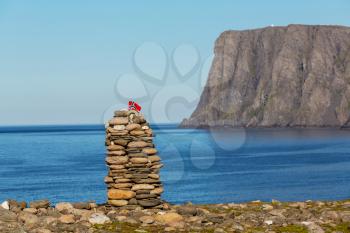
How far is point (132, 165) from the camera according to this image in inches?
942

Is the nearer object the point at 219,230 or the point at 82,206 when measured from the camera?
the point at 219,230

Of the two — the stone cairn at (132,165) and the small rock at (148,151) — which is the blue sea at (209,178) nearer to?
the stone cairn at (132,165)

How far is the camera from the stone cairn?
23703mm

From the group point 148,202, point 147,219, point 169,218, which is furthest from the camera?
point 148,202

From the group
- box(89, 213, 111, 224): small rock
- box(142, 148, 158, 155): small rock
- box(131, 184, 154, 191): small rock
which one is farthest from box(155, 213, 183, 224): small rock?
box(142, 148, 158, 155): small rock

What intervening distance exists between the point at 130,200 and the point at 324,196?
57027 millimetres

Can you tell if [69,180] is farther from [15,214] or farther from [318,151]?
[318,151]

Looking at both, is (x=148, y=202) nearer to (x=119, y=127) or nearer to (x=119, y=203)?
(x=119, y=203)

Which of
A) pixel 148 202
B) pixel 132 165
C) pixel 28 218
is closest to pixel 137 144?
pixel 132 165

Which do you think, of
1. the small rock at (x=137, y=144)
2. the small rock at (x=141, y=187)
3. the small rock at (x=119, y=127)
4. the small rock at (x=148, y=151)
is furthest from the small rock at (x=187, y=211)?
the small rock at (x=119, y=127)

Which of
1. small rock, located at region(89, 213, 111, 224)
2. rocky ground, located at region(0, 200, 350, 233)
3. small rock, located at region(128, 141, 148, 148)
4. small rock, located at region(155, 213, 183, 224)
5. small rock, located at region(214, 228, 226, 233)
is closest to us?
small rock, located at region(214, 228, 226, 233)

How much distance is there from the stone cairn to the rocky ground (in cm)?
55

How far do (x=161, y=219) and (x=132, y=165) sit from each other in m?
3.45

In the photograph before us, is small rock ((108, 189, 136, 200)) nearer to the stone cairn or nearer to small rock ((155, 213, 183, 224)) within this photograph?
the stone cairn
